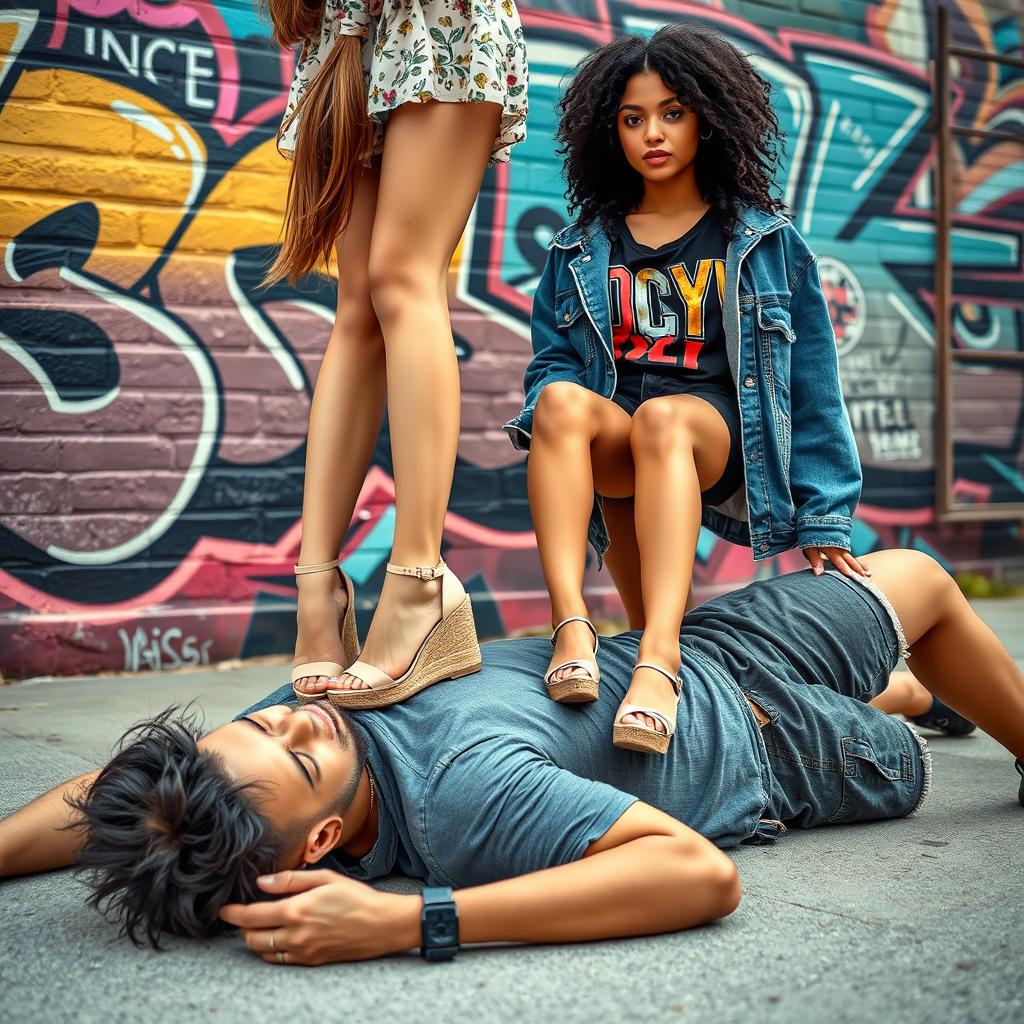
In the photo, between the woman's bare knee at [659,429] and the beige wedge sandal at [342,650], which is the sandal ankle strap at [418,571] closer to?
the beige wedge sandal at [342,650]

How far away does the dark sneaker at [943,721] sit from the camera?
3354 mm

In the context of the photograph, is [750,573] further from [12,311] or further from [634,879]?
[634,879]

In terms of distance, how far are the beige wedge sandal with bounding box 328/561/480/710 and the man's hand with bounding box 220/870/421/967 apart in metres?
0.48

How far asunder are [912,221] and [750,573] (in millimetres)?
2135

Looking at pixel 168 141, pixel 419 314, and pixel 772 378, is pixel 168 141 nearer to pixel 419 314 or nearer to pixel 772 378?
pixel 419 314

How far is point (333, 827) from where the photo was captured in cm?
192

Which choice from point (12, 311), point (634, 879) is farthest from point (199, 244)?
point (634, 879)

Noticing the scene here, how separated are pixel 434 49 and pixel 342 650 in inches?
47.3

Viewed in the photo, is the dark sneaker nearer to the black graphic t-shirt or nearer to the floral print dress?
the black graphic t-shirt

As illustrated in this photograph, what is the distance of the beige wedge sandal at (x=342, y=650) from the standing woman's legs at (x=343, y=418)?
14 millimetres

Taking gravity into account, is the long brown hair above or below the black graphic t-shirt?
above

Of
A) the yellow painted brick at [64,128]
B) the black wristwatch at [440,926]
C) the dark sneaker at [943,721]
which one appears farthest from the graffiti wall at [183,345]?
the black wristwatch at [440,926]

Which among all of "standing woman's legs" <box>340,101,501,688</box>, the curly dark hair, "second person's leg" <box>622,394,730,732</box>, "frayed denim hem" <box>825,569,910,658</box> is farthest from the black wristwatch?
the curly dark hair

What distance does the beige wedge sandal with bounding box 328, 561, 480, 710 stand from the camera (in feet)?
7.18
